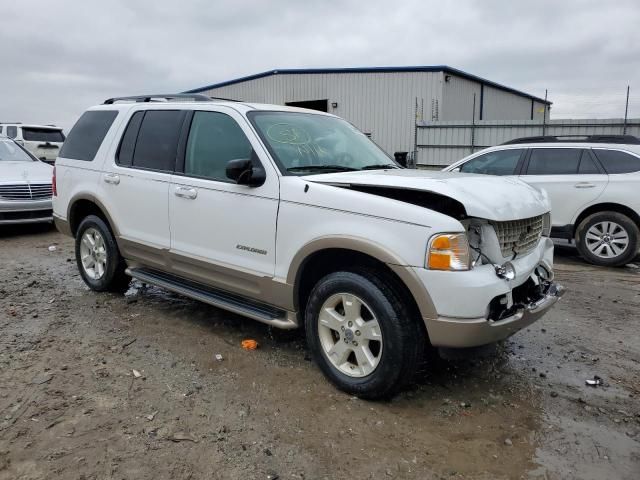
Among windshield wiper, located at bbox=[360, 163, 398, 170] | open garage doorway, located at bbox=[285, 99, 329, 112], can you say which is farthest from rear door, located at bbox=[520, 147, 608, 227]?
open garage doorway, located at bbox=[285, 99, 329, 112]

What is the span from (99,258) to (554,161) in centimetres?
637

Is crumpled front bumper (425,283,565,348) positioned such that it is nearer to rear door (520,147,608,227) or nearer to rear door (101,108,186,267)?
rear door (101,108,186,267)

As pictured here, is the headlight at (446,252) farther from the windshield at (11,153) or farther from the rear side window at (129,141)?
the windshield at (11,153)

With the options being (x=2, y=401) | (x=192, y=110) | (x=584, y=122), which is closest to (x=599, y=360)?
(x=192, y=110)

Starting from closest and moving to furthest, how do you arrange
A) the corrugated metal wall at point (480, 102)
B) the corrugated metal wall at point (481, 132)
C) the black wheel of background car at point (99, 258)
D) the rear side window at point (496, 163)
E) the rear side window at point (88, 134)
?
the black wheel of background car at point (99, 258), the rear side window at point (88, 134), the rear side window at point (496, 163), the corrugated metal wall at point (481, 132), the corrugated metal wall at point (480, 102)

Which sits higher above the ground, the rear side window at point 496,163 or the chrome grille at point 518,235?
the rear side window at point 496,163

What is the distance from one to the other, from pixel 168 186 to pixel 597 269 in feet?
19.2

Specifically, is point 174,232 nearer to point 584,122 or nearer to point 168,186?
point 168,186

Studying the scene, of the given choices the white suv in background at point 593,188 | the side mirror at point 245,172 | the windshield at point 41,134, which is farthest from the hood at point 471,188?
the windshield at point 41,134

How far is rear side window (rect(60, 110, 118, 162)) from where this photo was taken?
18.0 feet

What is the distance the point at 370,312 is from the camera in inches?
132

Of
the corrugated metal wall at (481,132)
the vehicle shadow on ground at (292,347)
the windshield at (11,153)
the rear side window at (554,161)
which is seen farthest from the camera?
the corrugated metal wall at (481,132)

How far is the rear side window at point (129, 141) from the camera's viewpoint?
5.08m

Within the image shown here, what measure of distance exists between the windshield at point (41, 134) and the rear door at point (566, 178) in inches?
596
